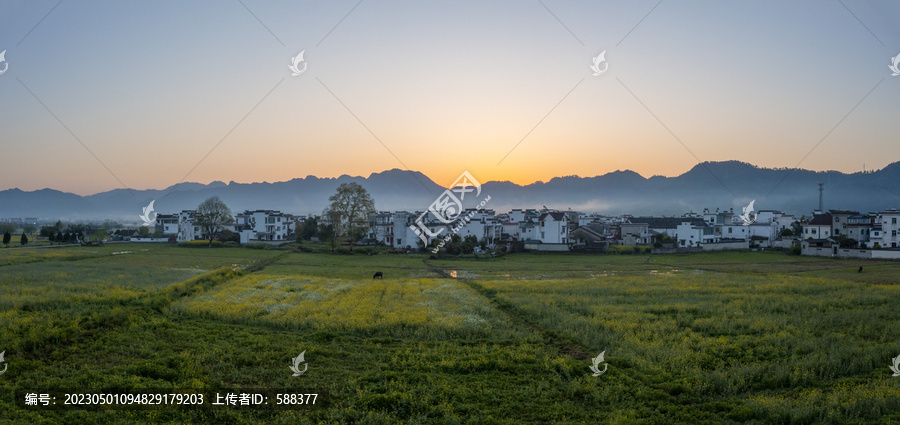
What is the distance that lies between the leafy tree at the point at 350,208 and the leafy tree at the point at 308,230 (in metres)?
18.2

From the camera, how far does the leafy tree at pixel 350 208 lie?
63125 mm

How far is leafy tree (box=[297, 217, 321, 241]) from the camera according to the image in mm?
80000

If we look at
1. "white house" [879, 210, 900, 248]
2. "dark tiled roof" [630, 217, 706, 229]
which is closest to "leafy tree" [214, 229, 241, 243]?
"dark tiled roof" [630, 217, 706, 229]

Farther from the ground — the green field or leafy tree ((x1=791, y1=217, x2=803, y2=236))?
leafy tree ((x1=791, y1=217, x2=803, y2=236))

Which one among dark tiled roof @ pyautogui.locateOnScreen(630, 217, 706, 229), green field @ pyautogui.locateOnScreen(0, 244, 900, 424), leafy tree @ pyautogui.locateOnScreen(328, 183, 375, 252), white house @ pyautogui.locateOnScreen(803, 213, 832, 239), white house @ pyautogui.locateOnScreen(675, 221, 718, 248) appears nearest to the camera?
green field @ pyautogui.locateOnScreen(0, 244, 900, 424)

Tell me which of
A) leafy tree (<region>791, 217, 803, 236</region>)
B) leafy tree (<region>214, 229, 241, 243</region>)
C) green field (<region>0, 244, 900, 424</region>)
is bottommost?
green field (<region>0, 244, 900, 424</region>)

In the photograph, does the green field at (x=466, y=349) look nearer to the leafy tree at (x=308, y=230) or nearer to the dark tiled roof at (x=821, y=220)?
the dark tiled roof at (x=821, y=220)

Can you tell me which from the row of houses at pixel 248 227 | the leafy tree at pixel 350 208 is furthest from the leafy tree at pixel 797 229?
the row of houses at pixel 248 227

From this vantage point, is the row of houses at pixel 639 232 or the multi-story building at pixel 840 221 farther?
the multi-story building at pixel 840 221

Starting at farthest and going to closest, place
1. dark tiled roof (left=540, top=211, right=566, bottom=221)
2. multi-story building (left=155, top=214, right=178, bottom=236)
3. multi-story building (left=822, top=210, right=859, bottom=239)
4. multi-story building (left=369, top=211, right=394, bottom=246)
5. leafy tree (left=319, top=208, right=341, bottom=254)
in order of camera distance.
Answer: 1. multi-story building (left=155, top=214, right=178, bottom=236)
2. multi-story building (left=369, top=211, right=394, bottom=246)
3. dark tiled roof (left=540, top=211, right=566, bottom=221)
4. multi-story building (left=822, top=210, right=859, bottom=239)
5. leafy tree (left=319, top=208, right=341, bottom=254)

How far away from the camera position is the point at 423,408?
1118 cm

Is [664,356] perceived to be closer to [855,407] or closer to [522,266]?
[855,407]

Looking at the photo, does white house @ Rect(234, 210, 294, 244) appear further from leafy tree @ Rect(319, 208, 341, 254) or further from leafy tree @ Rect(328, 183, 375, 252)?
leafy tree @ Rect(328, 183, 375, 252)

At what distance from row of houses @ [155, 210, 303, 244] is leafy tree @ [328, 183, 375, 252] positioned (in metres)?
18.8
